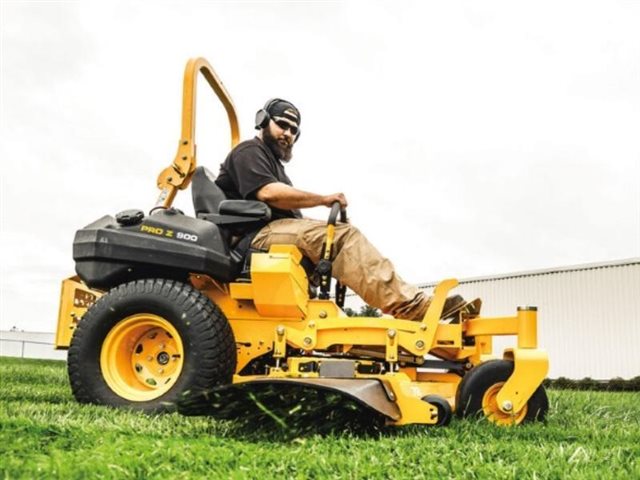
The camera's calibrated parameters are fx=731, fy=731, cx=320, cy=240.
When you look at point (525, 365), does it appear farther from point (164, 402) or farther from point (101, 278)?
point (101, 278)

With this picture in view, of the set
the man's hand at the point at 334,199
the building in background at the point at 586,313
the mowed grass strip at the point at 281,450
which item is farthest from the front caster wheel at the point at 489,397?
the building in background at the point at 586,313

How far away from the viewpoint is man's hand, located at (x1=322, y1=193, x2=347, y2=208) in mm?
4238

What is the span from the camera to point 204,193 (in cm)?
458

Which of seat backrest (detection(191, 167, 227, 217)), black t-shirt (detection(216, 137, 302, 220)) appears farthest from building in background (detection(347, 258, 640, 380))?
seat backrest (detection(191, 167, 227, 217))

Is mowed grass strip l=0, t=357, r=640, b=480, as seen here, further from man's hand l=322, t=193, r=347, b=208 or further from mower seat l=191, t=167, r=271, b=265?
man's hand l=322, t=193, r=347, b=208

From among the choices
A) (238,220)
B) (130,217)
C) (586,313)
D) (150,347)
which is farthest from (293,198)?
(586,313)

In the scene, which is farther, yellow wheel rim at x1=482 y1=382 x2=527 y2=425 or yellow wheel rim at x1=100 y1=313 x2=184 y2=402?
yellow wheel rim at x1=100 y1=313 x2=184 y2=402

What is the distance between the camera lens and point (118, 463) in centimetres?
230

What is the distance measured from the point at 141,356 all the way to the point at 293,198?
1258mm

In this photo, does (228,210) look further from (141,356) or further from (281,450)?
(281,450)

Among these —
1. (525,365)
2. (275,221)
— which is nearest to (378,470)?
(525,365)

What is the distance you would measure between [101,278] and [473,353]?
7.23ft

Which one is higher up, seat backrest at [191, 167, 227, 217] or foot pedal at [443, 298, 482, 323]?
seat backrest at [191, 167, 227, 217]

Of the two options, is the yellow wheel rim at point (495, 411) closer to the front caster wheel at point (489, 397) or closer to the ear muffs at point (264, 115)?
the front caster wheel at point (489, 397)
